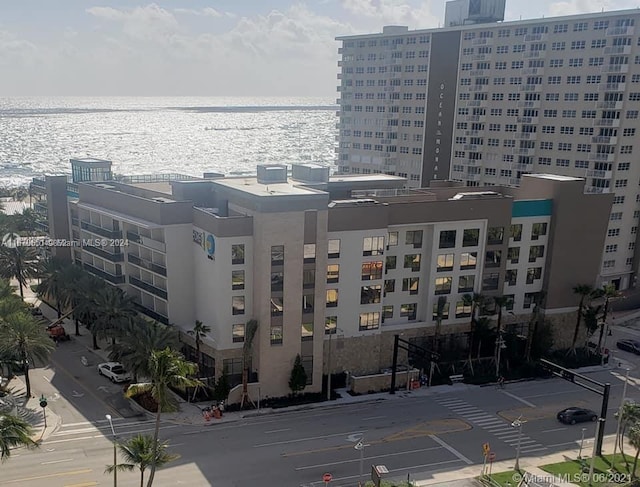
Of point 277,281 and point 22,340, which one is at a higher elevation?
point 277,281

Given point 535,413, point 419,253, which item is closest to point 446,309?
point 419,253

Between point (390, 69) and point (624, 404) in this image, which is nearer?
point (624, 404)

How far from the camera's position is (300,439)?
5422cm

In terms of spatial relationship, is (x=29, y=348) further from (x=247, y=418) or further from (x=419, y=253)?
(x=419, y=253)

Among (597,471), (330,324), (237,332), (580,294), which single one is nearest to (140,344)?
(237,332)

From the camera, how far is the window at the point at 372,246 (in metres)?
65.0

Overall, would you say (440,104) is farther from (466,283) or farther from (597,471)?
(597,471)

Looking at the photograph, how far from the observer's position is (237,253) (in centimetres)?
5978

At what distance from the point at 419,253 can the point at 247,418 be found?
26244mm

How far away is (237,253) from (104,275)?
82.5 ft

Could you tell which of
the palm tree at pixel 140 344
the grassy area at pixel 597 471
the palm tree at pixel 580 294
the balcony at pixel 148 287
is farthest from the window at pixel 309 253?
the palm tree at pixel 580 294

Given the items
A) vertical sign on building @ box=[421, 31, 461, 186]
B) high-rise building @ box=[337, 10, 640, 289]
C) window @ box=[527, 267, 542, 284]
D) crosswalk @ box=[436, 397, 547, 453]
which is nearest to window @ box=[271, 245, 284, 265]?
crosswalk @ box=[436, 397, 547, 453]

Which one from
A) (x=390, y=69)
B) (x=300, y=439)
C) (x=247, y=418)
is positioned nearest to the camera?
(x=300, y=439)

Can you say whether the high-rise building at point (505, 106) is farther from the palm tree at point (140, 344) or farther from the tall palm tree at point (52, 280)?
the tall palm tree at point (52, 280)
